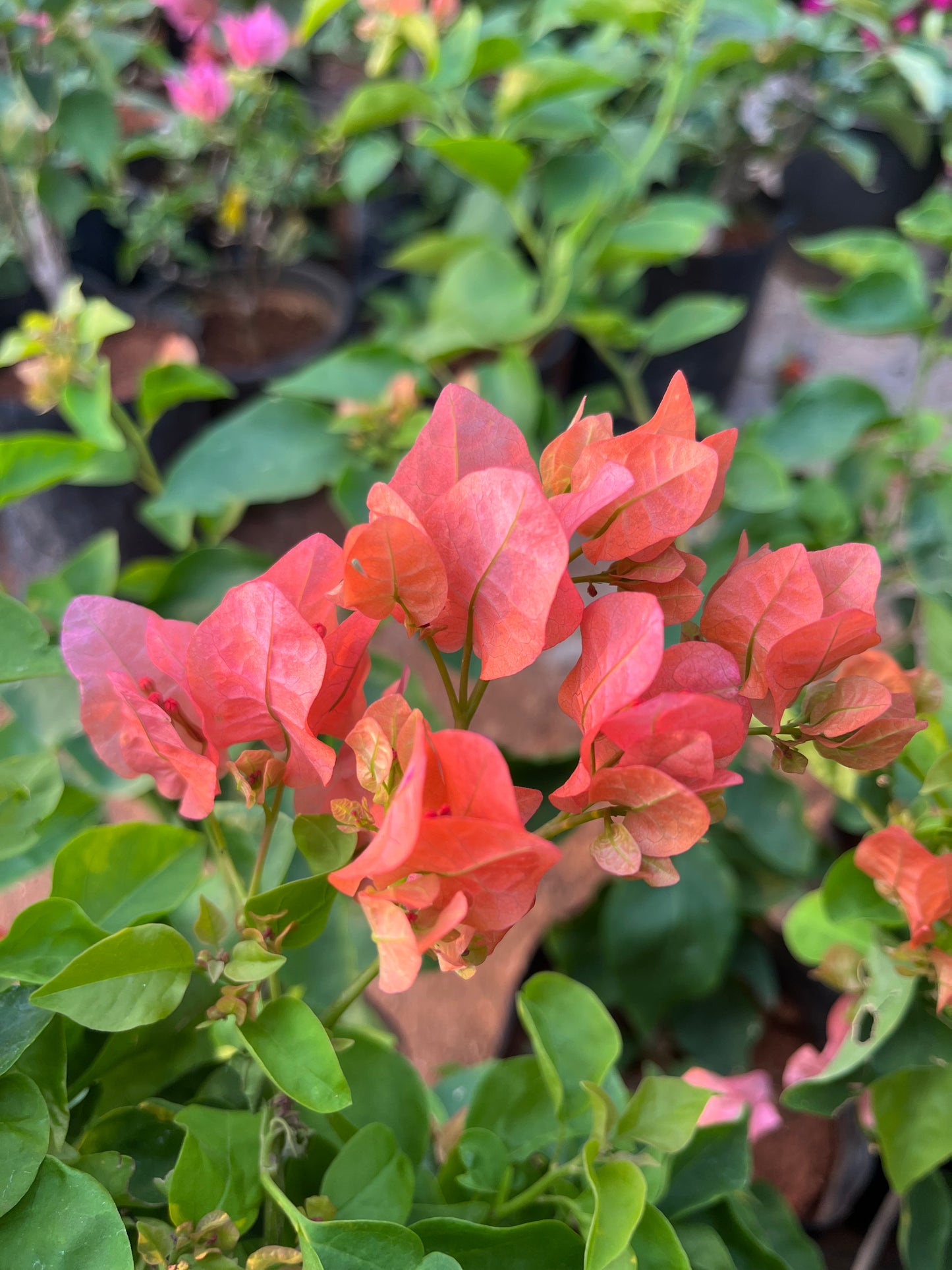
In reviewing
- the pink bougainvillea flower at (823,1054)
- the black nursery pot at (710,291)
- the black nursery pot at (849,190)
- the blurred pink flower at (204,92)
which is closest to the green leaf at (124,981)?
the pink bougainvillea flower at (823,1054)

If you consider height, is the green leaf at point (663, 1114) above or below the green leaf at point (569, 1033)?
above

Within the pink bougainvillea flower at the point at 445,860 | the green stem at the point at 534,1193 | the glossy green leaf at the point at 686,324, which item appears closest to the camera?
the pink bougainvillea flower at the point at 445,860

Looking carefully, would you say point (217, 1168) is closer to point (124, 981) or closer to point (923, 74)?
point (124, 981)

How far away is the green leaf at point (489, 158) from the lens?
2.18ft

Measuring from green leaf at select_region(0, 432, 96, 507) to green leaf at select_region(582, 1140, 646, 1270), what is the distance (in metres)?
0.40

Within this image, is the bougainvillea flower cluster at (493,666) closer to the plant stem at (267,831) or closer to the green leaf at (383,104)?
the plant stem at (267,831)

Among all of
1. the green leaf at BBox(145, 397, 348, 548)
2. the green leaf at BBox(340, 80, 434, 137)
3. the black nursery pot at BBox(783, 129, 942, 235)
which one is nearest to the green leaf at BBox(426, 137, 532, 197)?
the green leaf at BBox(340, 80, 434, 137)

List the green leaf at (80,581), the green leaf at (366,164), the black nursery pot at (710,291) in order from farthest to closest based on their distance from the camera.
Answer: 1. the black nursery pot at (710,291)
2. the green leaf at (366,164)
3. the green leaf at (80,581)

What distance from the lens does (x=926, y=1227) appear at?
1.39ft

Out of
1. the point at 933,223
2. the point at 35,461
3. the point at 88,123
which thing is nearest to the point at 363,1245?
the point at 35,461

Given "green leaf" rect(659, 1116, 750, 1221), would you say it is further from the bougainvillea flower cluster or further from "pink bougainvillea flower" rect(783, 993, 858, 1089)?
the bougainvillea flower cluster

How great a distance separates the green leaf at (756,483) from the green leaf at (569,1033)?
0.39 metres

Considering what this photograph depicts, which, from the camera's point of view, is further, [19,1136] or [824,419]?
[824,419]

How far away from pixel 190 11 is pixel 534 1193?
1.30 meters
